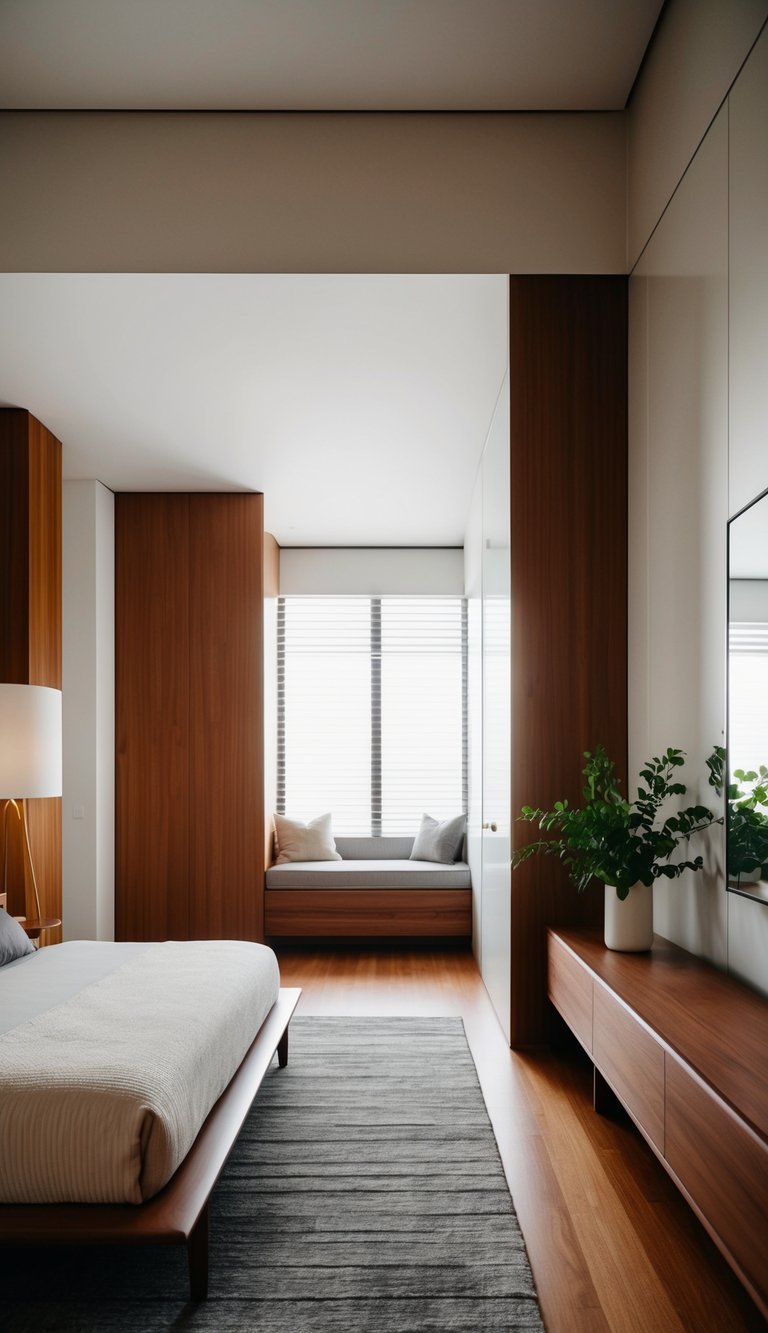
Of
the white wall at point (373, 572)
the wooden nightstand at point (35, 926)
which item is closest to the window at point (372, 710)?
the white wall at point (373, 572)

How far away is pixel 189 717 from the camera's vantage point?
226 inches

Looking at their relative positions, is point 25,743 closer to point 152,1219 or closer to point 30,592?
point 30,592

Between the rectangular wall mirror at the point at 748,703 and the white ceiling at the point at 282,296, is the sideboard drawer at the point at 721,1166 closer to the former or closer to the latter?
the rectangular wall mirror at the point at 748,703

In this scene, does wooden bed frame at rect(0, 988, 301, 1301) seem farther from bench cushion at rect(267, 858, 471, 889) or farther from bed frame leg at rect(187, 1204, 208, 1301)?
bench cushion at rect(267, 858, 471, 889)

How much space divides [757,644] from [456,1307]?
156cm

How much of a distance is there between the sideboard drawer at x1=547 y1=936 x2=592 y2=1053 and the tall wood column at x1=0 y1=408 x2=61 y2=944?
2415mm

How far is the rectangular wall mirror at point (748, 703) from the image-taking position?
81.0 inches

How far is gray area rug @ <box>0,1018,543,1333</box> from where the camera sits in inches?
73.5

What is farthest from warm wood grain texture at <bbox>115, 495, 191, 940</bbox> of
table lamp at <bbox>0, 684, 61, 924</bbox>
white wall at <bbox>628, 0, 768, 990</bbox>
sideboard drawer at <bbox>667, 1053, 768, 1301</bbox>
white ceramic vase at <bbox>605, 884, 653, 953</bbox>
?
sideboard drawer at <bbox>667, 1053, 768, 1301</bbox>

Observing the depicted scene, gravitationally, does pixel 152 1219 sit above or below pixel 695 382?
below

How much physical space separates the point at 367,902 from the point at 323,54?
437 centimetres

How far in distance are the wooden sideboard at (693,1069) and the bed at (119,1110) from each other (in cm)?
97

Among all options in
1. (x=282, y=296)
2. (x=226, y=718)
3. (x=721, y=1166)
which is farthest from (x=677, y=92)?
(x=226, y=718)

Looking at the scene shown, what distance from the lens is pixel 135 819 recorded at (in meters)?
5.70
